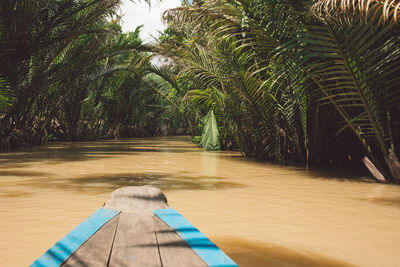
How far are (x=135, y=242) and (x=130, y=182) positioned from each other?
11.0 ft

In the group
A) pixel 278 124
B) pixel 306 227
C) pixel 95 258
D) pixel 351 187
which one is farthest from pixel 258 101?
pixel 95 258

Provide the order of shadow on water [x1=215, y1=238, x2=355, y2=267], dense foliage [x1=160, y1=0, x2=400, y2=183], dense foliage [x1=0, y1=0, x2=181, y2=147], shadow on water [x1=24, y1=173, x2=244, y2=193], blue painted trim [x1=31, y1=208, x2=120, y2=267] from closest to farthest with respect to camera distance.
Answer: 1. blue painted trim [x1=31, y1=208, x2=120, y2=267]
2. shadow on water [x1=215, y1=238, x2=355, y2=267]
3. shadow on water [x1=24, y1=173, x2=244, y2=193]
4. dense foliage [x1=160, y1=0, x2=400, y2=183]
5. dense foliage [x1=0, y1=0, x2=181, y2=147]

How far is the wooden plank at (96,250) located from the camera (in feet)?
4.10

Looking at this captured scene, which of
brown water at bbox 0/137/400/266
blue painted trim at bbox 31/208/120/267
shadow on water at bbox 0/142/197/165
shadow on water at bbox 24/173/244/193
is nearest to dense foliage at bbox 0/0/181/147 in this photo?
shadow on water at bbox 0/142/197/165

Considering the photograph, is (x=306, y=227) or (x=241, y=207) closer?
(x=306, y=227)

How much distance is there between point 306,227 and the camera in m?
2.75

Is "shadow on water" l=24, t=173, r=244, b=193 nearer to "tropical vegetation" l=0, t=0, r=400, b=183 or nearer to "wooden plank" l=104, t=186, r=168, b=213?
"tropical vegetation" l=0, t=0, r=400, b=183

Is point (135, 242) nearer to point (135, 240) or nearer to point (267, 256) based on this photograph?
point (135, 240)

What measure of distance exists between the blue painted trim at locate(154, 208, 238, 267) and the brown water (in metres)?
0.60

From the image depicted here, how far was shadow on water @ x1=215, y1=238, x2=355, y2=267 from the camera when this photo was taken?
2016mm

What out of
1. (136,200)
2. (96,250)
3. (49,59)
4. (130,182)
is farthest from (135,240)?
(49,59)

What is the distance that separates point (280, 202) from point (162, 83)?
11346 millimetres

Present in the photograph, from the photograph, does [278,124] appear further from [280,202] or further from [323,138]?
[280,202]

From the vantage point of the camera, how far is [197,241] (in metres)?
1.43
